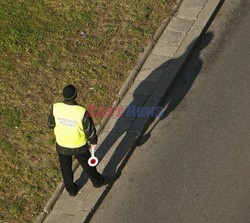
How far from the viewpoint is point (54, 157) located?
1019 cm

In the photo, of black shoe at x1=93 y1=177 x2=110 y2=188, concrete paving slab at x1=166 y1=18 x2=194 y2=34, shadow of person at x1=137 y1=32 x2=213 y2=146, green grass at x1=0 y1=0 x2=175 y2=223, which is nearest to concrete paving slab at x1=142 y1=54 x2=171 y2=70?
green grass at x1=0 y1=0 x2=175 y2=223

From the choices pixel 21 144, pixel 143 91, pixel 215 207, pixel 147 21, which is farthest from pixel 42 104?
pixel 215 207

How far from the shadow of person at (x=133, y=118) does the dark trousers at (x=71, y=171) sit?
45 cm

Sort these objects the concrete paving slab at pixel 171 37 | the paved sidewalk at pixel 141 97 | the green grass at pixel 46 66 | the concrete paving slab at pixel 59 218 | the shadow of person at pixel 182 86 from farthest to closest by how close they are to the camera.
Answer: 1. the concrete paving slab at pixel 171 37
2. the shadow of person at pixel 182 86
3. the green grass at pixel 46 66
4. the paved sidewalk at pixel 141 97
5. the concrete paving slab at pixel 59 218

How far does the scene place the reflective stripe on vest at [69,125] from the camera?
8812mm

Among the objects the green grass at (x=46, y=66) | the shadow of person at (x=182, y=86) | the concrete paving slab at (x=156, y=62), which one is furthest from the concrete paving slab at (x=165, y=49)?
the shadow of person at (x=182, y=86)

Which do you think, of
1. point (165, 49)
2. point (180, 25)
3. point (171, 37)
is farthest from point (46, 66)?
point (180, 25)

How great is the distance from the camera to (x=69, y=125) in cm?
888

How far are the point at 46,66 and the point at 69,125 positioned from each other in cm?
303

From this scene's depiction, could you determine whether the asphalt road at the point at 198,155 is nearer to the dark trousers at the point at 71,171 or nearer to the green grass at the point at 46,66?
the dark trousers at the point at 71,171

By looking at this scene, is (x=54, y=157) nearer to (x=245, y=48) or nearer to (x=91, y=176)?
(x=91, y=176)

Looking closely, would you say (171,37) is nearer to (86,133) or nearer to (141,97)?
(141,97)

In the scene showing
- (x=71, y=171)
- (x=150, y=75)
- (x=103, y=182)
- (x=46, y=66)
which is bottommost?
(x=46, y=66)

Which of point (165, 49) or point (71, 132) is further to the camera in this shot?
point (165, 49)
